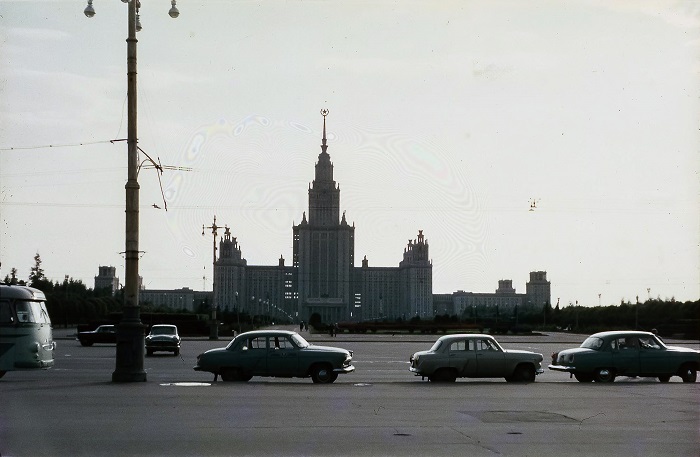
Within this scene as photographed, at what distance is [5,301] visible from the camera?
24.1m

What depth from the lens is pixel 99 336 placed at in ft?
173

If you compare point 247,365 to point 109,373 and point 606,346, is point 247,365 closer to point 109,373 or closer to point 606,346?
point 109,373

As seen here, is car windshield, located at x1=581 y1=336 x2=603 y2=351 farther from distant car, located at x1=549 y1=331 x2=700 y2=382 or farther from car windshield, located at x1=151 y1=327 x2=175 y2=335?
car windshield, located at x1=151 y1=327 x2=175 y2=335

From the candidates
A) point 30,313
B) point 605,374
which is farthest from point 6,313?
point 605,374

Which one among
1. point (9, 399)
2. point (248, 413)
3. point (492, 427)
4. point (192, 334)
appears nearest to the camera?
point (492, 427)

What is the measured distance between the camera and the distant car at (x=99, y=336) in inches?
2051

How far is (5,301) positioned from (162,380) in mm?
4526

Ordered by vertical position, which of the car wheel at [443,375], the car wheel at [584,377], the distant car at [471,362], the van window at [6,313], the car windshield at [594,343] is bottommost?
the car wheel at [584,377]

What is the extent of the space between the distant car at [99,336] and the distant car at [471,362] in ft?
98.9

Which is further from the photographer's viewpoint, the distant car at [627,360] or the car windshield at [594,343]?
the car windshield at [594,343]

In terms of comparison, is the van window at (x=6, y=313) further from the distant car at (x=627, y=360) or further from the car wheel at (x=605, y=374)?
the car wheel at (x=605, y=374)

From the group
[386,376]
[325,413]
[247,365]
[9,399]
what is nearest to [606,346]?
[386,376]

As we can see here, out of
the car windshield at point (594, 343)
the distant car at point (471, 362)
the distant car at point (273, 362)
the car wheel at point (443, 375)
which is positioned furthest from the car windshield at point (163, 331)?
the car windshield at point (594, 343)

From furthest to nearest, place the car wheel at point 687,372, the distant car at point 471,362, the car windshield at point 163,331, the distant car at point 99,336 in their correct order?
1. the distant car at point 99,336
2. the car windshield at point 163,331
3. the car wheel at point 687,372
4. the distant car at point 471,362
